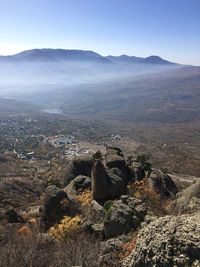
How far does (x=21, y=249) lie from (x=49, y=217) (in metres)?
12.2

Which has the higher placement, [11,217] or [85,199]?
[85,199]

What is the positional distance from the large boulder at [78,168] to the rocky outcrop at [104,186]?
11637 millimetres

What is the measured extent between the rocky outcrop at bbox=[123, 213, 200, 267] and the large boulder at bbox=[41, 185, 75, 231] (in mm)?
17843

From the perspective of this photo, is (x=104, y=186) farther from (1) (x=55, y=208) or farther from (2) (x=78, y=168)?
(2) (x=78, y=168)

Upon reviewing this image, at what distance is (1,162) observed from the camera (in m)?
127

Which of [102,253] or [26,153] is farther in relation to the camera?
[26,153]

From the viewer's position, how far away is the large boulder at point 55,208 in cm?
2758

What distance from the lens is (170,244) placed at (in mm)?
9016

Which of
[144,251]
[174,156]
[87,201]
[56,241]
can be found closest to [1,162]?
[174,156]

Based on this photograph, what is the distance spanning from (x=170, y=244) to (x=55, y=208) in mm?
19680

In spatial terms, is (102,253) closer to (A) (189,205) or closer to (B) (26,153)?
(A) (189,205)

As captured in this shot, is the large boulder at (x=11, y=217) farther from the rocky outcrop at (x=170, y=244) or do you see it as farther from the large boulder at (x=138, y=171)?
the rocky outcrop at (x=170, y=244)

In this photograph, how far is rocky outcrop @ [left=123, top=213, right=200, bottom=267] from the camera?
28.6 ft

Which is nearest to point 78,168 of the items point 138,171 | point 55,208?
point 138,171
